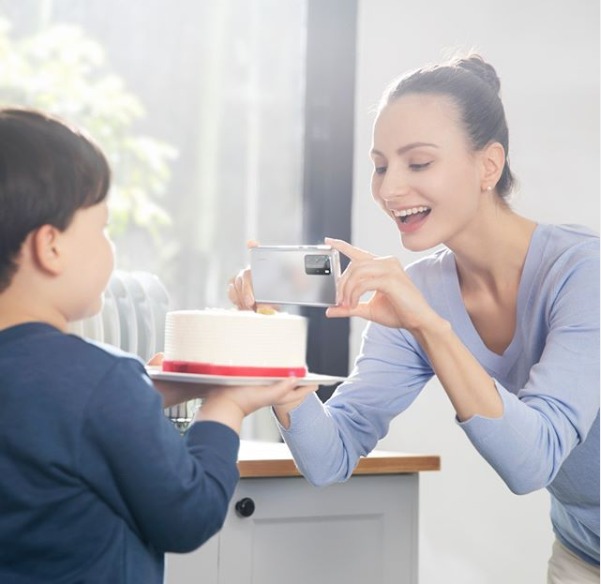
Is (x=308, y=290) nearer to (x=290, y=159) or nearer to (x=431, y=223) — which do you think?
(x=431, y=223)

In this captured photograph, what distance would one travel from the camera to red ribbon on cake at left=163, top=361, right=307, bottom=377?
1106 millimetres

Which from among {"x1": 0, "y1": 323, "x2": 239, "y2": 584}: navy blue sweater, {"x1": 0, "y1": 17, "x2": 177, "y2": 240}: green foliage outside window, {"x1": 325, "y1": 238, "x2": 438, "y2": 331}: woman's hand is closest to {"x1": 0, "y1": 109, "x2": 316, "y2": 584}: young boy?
{"x1": 0, "y1": 323, "x2": 239, "y2": 584}: navy blue sweater

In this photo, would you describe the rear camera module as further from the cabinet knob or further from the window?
the window

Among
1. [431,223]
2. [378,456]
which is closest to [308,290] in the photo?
[431,223]

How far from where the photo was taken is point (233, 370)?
1105mm

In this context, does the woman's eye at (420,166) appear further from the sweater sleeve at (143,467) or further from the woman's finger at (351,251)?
the sweater sleeve at (143,467)

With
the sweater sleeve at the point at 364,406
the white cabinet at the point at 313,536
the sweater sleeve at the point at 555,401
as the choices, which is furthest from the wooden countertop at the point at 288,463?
the sweater sleeve at the point at 555,401

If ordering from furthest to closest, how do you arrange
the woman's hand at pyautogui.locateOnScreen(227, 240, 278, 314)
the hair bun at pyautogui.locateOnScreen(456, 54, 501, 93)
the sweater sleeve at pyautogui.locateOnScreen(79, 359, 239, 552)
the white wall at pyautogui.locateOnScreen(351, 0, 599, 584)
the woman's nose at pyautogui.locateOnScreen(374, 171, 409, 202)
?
the white wall at pyautogui.locateOnScreen(351, 0, 599, 584), the hair bun at pyautogui.locateOnScreen(456, 54, 501, 93), the woman's nose at pyautogui.locateOnScreen(374, 171, 409, 202), the woman's hand at pyautogui.locateOnScreen(227, 240, 278, 314), the sweater sleeve at pyautogui.locateOnScreen(79, 359, 239, 552)

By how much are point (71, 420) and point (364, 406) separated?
31.7 inches

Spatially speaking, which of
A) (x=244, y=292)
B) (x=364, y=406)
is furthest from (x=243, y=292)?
(x=364, y=406)

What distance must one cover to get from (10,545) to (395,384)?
34.3 inches

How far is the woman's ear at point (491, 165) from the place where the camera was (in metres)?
1.74

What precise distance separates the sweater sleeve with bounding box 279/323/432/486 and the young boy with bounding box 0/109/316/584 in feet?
1.67

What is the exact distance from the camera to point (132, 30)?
8.76 ft
